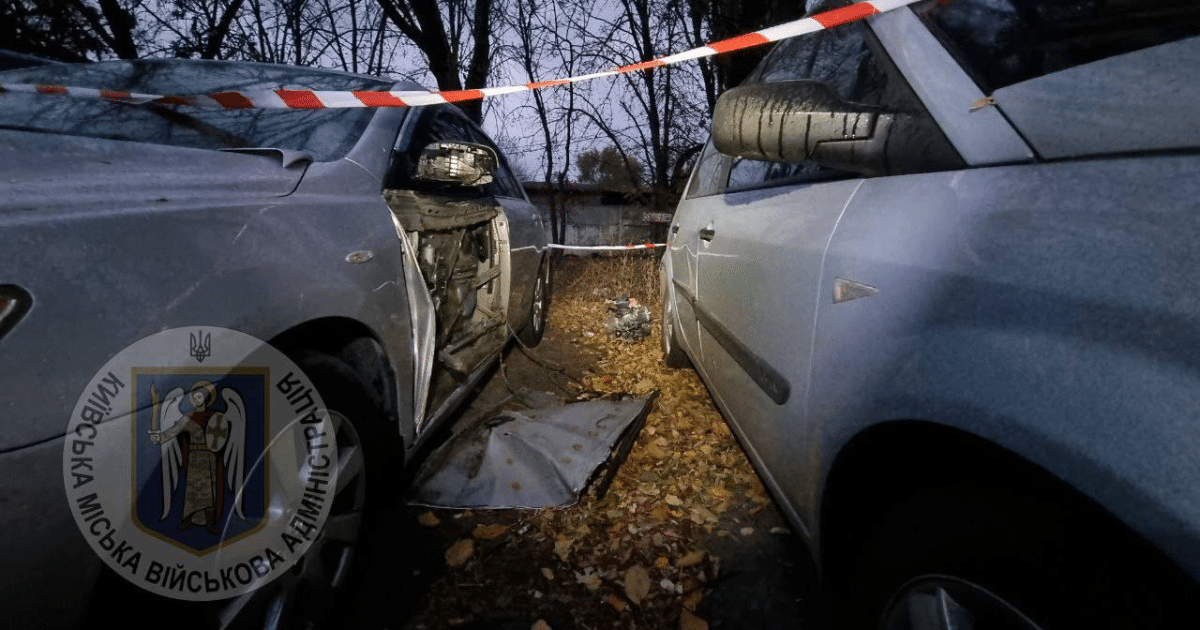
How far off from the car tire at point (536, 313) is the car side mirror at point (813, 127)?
2835 millimetres

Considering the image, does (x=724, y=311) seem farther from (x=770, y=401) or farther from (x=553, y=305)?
(x=553, y=305)

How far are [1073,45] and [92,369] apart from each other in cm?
178

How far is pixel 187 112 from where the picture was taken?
1.90 meters

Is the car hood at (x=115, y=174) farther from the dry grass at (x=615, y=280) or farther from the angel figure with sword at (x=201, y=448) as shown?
the dry grass at (x=615, y=280)

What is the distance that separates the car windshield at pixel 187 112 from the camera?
5.64 ft

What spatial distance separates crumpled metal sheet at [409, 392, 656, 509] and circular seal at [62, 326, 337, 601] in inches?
31.5

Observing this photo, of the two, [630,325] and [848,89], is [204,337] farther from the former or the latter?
[630,325]

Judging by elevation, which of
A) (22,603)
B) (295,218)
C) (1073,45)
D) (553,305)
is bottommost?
(553,305)

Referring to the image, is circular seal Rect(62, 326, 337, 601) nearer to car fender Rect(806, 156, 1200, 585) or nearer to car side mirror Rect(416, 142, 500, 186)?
car side mirror Rect(416, 142, 500, 186)

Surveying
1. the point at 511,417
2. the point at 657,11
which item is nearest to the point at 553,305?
the point at 511,417

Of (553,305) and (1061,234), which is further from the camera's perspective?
(553,305)

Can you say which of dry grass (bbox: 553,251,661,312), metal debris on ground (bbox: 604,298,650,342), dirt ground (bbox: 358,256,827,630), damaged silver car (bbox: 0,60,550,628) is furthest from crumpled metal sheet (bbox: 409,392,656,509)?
dry grass (bbox: 553,251,661,312)

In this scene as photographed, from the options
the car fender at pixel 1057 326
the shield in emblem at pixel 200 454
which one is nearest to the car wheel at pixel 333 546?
the shield in emblem at pixel 200 454

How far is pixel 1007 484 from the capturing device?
838mm
